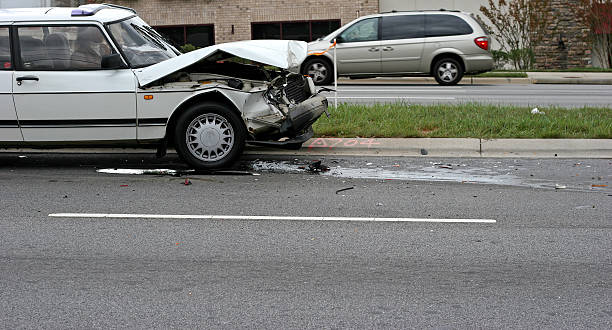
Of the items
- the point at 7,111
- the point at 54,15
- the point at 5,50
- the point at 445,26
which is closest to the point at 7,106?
the point at 7,111

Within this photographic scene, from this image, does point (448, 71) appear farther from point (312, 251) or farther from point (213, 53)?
point (312, 251)

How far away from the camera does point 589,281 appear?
5.11 metres

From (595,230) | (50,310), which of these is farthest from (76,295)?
(595,230)

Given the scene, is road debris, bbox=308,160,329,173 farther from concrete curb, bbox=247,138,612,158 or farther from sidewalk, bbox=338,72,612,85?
sidewalk, bbox=338,72,612,85

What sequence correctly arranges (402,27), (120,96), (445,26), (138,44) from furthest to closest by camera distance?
(402,27)
(445,26)
(138,44)
(120,96)

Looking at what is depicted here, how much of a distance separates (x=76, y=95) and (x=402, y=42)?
12.5m

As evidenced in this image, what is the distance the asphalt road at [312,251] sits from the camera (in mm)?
4617

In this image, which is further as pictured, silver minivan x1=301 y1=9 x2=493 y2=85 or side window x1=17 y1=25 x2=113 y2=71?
silver minivan x1=301 y1=9 x2=493 y2=85

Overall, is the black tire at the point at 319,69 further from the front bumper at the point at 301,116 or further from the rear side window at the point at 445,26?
the front bumper at the point at 301,116

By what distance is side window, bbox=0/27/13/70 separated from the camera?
8.84 meters

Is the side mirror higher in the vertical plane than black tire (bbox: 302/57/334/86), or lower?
higher

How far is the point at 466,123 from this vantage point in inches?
433

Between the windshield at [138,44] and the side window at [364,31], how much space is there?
10583 mm

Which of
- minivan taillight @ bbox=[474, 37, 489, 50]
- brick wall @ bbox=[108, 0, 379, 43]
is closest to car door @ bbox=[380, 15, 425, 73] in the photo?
minivan taillight @ bbox=[474, 37, 489, 50]
